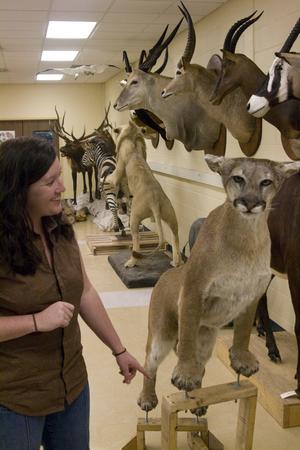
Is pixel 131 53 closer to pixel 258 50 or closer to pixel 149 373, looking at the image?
pixel 258 50

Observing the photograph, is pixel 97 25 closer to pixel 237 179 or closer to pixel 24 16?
pixel 24 16

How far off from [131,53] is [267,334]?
5475mm

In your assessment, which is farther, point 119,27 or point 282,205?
point 119,27

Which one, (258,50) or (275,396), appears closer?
(275,396)

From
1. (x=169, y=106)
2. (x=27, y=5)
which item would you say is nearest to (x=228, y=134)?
(x=169, y=106)

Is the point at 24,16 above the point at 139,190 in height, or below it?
above

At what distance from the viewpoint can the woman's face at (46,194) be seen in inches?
66.4

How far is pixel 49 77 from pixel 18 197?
9494mm

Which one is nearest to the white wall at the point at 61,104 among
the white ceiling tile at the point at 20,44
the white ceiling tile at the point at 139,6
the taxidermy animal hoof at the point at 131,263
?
the white ceiling tile at the point at 20,44

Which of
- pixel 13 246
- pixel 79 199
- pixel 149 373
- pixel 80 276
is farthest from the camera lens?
pixel 79 199

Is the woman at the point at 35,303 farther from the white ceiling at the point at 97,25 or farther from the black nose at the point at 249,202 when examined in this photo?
the white ceiling at the point at 97,25

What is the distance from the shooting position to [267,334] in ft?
11.1

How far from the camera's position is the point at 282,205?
2904 mm

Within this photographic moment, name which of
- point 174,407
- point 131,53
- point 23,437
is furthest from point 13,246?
point 131,53
